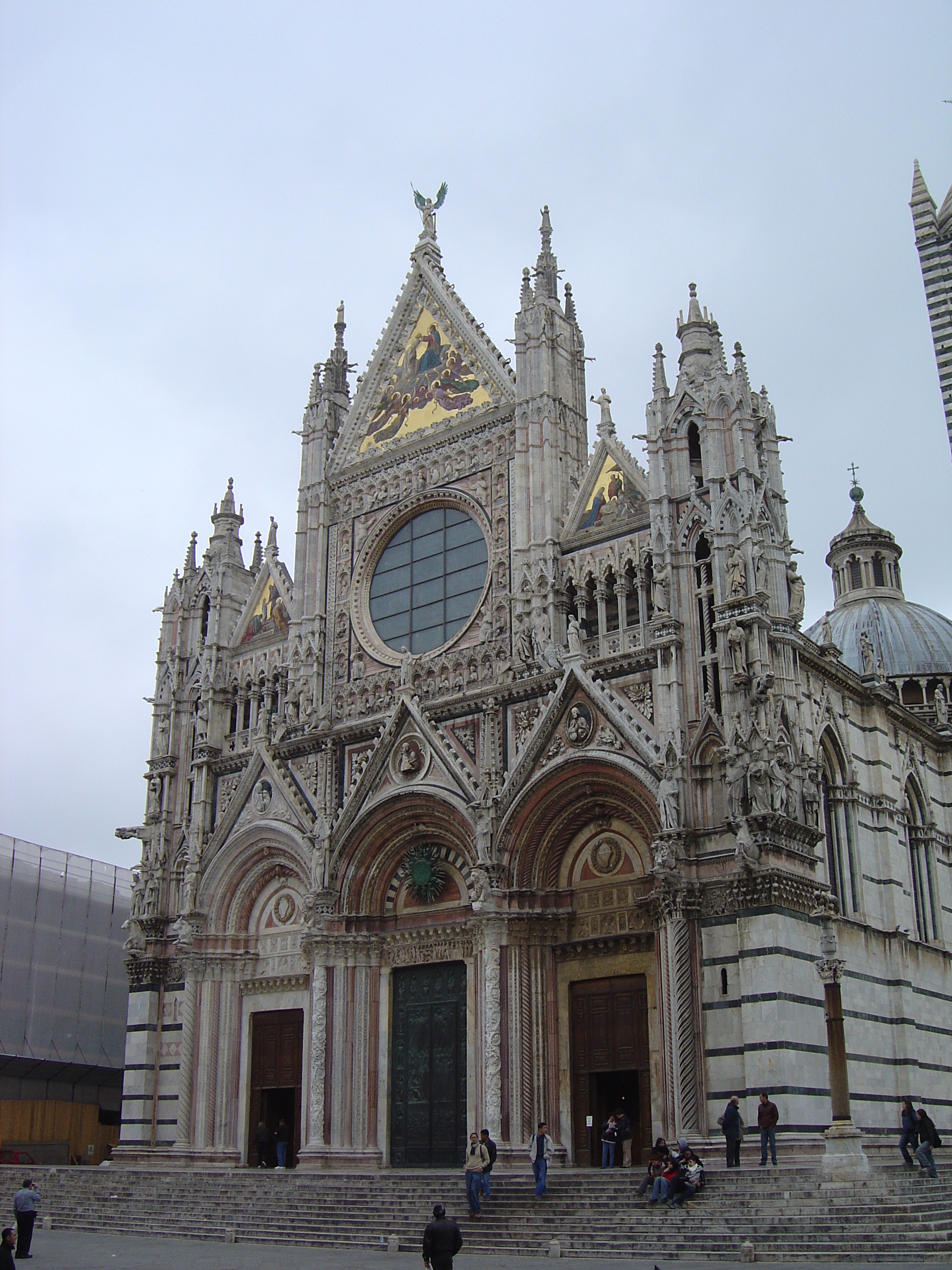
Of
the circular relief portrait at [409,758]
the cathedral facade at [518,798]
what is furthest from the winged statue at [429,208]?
the circular relief portrait at [409,758]

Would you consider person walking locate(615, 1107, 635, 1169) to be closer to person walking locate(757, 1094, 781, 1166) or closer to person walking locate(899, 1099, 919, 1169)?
person walking locate(757, 1094, 781, 1166)

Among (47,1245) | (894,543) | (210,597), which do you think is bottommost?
(47,1245)

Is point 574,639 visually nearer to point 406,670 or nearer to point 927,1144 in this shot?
point 406,670

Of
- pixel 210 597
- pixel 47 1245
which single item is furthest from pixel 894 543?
pixel 47 1245

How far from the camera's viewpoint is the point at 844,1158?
1669 centimetres

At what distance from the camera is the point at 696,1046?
20.2 metres

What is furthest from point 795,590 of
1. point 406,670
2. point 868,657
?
point 406,670

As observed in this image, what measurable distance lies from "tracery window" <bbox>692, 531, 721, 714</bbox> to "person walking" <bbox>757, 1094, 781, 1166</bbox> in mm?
6371

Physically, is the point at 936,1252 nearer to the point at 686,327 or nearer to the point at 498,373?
the point at 686,327

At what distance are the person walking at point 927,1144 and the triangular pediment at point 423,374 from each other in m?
15.9

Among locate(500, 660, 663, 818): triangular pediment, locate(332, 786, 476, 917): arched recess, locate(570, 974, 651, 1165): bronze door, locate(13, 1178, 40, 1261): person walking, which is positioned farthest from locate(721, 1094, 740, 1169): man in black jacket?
locate(13, 1178, 40, 1261): person walking

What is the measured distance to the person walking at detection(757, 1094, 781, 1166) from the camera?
18312 millimetres

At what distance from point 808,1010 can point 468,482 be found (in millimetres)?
12821

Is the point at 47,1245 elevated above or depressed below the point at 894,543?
below
